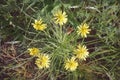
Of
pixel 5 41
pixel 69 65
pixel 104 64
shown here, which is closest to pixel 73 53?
pixel 69 65

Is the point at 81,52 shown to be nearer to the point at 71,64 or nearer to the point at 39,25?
the point at 71,64

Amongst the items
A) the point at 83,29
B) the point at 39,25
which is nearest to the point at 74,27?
the point at 83,29

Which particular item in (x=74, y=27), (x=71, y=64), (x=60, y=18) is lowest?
(x=71, y=64)

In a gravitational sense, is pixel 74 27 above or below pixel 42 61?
above

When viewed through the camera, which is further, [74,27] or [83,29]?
[74,27]

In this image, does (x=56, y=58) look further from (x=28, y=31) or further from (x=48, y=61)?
(x=28, y=31)

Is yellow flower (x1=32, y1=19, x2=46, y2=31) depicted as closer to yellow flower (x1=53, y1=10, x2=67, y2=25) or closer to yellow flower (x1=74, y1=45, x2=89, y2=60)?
yellow flower (x1=53, y1=10, x2=67, y2=25)

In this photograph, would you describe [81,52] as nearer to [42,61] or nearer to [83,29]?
[83,29]

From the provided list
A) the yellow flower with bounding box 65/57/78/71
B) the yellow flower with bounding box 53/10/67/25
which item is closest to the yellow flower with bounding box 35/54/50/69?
the yellow flower with bounding box 65/57/78/71
